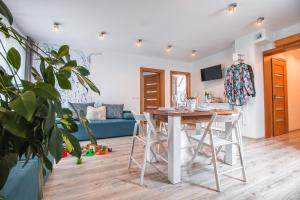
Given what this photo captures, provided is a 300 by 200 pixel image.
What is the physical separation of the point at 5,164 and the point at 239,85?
167 inches

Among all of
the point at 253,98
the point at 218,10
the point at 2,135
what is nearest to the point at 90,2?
the point at 218,10

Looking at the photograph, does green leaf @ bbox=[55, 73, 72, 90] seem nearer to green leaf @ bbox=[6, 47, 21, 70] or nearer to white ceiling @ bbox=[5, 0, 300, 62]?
green leaf @ bbox=[6, 47, 21, 70]

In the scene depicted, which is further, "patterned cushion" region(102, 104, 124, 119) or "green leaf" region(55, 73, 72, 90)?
"patterned cushion" region(102, 104, 124, 119)

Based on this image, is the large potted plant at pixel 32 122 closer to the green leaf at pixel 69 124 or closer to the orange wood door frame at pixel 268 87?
the green leaf at pixel 69 124

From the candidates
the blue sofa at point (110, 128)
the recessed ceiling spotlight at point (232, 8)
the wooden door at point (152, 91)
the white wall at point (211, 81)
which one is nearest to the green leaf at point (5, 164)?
the recessed ceiling spotlight at point (232, 8)

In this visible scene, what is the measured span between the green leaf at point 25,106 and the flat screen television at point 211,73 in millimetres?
5351

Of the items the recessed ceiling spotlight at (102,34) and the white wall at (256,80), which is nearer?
the recessed ceiling spotlight at (102,34)

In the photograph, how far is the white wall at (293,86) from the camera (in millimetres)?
4680

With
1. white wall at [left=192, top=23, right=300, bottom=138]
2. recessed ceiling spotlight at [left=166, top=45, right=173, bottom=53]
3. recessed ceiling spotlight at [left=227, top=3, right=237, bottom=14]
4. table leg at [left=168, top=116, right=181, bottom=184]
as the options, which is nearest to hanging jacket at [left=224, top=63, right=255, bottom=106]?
white wall at [left=192, top=23, right=300, bottom=138]

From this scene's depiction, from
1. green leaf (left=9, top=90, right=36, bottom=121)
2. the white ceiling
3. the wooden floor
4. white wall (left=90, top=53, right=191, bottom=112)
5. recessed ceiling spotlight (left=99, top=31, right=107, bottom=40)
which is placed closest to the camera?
green leaf (left=9, top=90, right=36, bottom=121)

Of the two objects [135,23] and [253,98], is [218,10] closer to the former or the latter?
[135,23]

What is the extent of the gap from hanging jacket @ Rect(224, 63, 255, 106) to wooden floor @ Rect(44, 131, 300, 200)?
153cm

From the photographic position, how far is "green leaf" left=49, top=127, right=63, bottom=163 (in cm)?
39

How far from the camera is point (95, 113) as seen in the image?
4223mm
